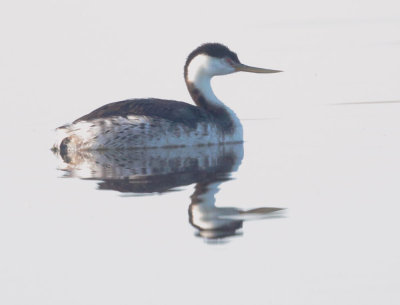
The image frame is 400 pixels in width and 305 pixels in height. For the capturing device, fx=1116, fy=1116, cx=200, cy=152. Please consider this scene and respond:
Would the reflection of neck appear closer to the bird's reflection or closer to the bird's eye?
the bird's reflection

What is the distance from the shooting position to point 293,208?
30.7ft

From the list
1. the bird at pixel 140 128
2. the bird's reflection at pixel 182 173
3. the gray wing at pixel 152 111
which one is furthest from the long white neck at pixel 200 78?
the bird's reflection at pixel 182 173

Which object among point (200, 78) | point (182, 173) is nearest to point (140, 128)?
point (200, 78)

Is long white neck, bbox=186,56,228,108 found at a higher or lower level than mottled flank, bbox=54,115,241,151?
higher

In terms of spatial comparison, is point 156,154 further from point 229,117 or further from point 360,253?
point 360,253

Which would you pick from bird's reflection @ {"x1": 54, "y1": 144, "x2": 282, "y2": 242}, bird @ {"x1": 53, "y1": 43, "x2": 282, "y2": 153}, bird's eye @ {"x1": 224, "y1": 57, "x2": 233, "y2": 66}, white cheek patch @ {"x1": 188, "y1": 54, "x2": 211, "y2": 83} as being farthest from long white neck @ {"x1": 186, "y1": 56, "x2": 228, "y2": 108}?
bird's reflection @ {"x1": 54, "y1": 144, "x2": 282, "y2": 242}

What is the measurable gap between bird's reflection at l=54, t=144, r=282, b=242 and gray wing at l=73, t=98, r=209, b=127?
397mm

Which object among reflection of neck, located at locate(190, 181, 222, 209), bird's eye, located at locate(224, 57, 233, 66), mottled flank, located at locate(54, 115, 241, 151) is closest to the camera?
reflection of neck, located at locate(190, 181, 222, 209)

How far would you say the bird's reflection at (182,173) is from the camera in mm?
9143

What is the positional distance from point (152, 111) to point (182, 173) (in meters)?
2.67

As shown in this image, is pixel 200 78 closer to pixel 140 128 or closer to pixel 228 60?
pixel 228 60

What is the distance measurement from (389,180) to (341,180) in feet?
1.51

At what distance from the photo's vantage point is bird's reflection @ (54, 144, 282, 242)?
914 cm

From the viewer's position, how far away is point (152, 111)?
46.0ft
